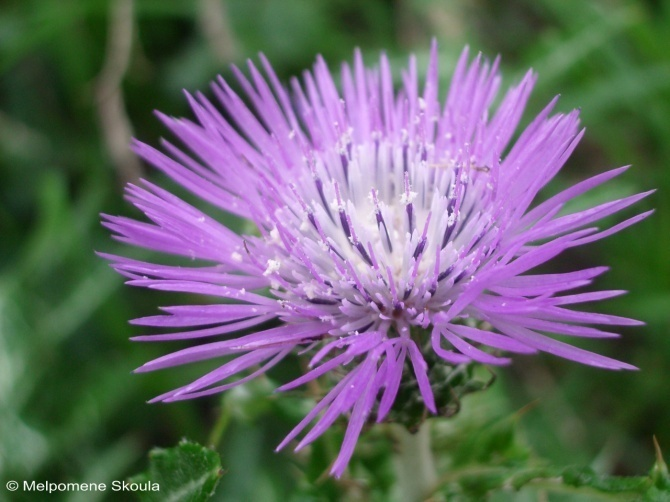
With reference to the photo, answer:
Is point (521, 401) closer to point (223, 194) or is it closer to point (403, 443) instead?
point (403, 443)

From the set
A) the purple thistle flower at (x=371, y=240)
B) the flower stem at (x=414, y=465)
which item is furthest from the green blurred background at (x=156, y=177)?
the purple thistle flower at (x=371, y=240)

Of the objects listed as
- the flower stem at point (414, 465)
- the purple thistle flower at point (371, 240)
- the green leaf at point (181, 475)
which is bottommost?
the flower stem at point (414, 465)

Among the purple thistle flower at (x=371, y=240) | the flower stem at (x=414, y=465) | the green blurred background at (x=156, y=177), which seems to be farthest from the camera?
the green blurred background at (x=156, y=177)

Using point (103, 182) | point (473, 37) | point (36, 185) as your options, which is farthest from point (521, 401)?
point (36, 185)

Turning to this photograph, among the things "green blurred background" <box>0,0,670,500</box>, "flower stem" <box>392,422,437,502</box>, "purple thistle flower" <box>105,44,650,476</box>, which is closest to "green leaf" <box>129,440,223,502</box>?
"purple thistle flower" <box>105,44,650,476</box>

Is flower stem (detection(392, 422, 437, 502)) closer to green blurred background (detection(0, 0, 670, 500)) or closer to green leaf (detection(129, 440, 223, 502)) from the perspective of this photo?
green blurred background (detection(0, 0, 670, 500))

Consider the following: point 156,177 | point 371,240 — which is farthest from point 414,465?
point 156,177

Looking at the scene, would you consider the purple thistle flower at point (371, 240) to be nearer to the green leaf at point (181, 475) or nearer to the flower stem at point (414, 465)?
the green leaf at point (181, 475)
